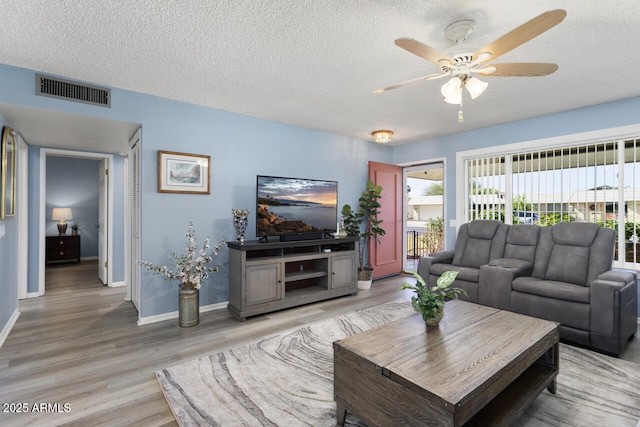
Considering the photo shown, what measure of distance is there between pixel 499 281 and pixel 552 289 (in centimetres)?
45

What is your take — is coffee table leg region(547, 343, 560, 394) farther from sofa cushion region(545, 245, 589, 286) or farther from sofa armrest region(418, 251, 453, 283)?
sofa armrest region(418, 251, 453, 283)

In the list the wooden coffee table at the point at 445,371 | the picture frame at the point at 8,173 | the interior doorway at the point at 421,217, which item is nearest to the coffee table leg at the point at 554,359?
the wooden coffee table at the point at 445,371

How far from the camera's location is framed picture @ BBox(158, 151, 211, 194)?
3392 mm

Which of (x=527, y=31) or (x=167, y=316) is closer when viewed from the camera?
(x=527, y=31)

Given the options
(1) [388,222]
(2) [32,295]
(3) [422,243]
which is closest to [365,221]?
(1) [388,222]

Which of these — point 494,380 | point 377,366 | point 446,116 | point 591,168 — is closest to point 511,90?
point 446,116

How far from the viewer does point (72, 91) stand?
9.40 feet

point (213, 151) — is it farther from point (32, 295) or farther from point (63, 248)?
point (63, 248)

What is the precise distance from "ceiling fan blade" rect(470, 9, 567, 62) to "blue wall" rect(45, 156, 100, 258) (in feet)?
28.0

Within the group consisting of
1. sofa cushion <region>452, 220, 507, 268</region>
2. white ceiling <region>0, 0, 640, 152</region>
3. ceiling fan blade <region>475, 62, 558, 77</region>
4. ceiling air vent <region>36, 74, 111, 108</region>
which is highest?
white ceiling <region>0, 0, 640, 152</region>

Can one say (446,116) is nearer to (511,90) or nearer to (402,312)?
(511,90)

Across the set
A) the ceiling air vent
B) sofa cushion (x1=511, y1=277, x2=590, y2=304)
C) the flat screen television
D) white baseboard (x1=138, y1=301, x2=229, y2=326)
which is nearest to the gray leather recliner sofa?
sofa cushion (x1=511, y1=277, x2=590, y2=304)

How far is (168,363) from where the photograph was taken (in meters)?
2.46

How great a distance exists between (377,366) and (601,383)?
1.84 m
